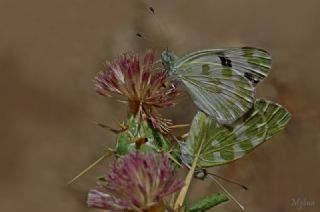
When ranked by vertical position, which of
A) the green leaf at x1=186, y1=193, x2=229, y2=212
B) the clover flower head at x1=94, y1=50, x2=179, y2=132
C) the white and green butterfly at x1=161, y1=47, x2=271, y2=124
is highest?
the white and green butterfly at x1=161, y1=47, x2=271, y2=124

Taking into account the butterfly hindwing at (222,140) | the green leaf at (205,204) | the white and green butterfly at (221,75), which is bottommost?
the green leaf at (205,204)

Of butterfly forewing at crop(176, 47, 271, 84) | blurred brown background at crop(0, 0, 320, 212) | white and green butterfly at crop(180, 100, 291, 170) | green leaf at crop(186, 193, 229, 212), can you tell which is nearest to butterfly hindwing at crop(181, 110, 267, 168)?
white and green butterfly at crop(180, 100, 291, 170)

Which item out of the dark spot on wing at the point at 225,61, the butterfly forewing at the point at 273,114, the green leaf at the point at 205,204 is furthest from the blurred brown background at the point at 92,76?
the green leaf at the point at 205,204

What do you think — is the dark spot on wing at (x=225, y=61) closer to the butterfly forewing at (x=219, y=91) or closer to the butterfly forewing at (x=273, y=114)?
the butterfly forewing at (x=219, y=91)

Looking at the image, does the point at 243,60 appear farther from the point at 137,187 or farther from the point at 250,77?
the point at 137,187

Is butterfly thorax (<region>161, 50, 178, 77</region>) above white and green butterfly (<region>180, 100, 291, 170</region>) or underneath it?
above

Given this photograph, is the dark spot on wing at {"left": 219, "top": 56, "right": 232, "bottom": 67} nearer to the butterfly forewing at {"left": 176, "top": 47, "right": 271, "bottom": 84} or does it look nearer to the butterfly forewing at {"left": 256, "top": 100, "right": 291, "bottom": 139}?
the butterfly forewing at {"left": 176, "top": 47, "right": 271, "bottom": 84}
